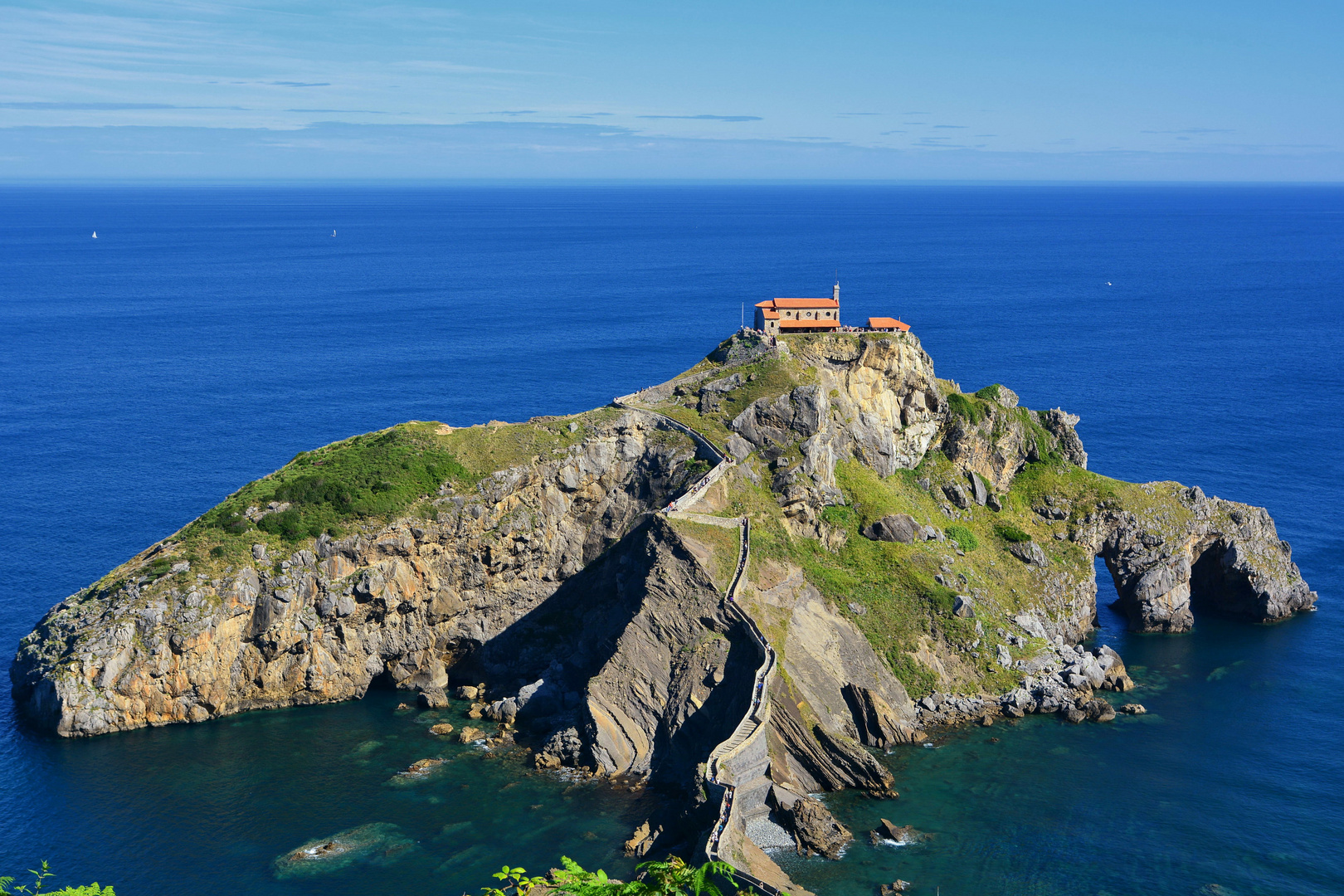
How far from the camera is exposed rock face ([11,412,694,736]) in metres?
72.6

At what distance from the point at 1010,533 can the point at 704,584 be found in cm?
3283

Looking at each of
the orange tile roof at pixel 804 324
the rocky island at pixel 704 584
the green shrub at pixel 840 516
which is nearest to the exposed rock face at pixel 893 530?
the rocky island at pixel 704 584

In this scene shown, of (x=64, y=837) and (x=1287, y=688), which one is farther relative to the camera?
(x=1287, y=688)

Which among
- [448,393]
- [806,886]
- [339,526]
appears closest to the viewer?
[806,886]

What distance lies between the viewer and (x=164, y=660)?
72875 millimetres

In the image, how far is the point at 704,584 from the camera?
71438mm

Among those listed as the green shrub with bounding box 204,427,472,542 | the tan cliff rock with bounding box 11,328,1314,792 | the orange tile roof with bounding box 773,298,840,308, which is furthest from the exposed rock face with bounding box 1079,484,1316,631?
the green shrub with bounding box 204,427,472,542

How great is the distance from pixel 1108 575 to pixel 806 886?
202 feet

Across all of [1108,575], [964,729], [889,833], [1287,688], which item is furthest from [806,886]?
[1108,575]

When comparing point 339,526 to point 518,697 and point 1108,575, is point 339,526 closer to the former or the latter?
point 518,697

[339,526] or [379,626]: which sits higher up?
[339,526]

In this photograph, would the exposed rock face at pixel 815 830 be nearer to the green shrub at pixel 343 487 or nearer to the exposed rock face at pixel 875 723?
the exposed rock face at pixel 875 723

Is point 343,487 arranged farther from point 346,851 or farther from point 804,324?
point 804,324

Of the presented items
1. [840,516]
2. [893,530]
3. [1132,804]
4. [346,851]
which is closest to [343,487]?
[346,851]
